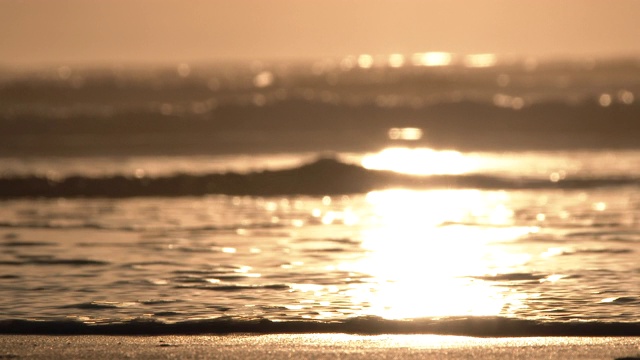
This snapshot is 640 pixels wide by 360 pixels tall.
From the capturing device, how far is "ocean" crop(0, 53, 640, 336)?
757 cm

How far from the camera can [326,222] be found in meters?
13.0

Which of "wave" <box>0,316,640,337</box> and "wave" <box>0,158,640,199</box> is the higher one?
"wave" <box>0,158,640,199</box>

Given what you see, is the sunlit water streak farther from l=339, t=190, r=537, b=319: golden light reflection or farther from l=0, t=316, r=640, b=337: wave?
l=0, t=316, r=640, b=337: wave

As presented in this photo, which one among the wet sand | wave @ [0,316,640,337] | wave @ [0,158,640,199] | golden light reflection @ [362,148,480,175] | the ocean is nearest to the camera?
the wet sand

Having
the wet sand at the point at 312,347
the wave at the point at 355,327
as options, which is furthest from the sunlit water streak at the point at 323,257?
the wet sand at the point at 312,347

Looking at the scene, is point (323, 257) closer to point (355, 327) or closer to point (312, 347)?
point (355, 327)

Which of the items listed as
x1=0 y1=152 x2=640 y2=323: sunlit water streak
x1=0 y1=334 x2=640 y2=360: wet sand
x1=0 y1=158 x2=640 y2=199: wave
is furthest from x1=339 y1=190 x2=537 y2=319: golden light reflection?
x1=0 y1=158 x2=640 y2=199: wave

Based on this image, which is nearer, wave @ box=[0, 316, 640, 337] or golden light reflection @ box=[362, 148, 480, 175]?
wave @ box=[0, 316, 640, 337]

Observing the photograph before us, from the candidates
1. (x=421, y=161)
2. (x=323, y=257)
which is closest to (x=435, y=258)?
(x=323, y=257)

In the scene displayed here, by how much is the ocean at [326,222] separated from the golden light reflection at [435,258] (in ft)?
0.10

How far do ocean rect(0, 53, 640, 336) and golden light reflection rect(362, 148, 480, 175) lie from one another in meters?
0.09

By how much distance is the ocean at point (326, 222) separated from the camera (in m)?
7.57

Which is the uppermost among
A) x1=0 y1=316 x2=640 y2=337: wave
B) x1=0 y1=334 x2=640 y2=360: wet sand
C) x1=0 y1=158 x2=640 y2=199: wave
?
x1=0 y1=158 x2=640 y2=199: wave

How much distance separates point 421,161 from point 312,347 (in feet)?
56.8
